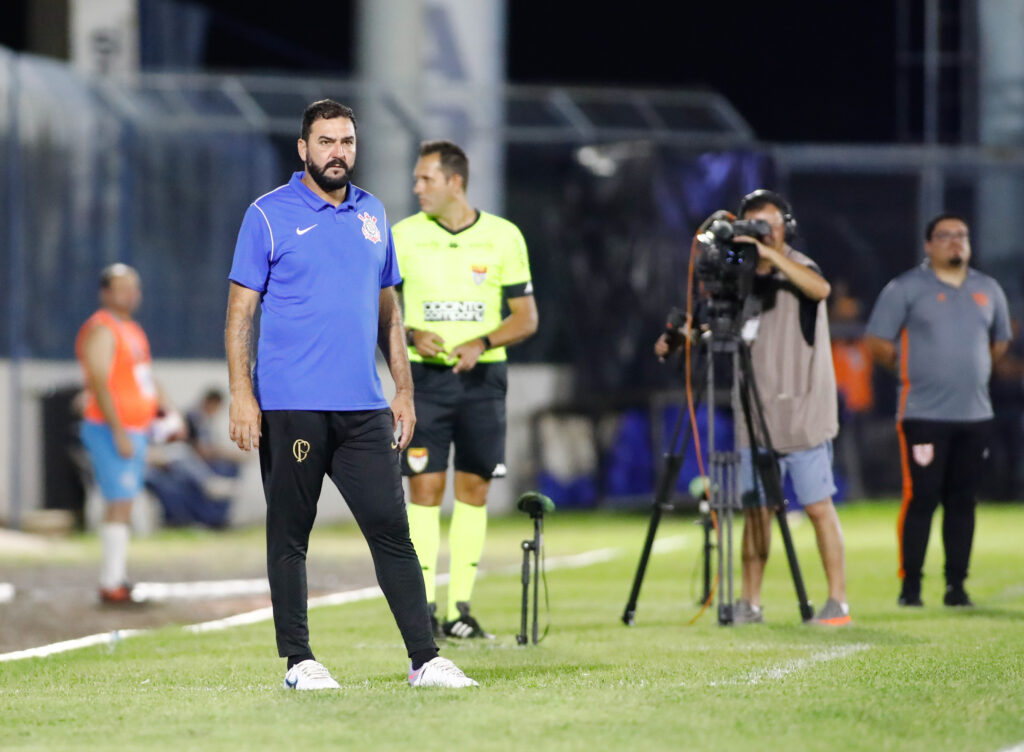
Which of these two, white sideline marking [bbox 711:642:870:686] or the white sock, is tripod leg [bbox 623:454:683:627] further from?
the white sock

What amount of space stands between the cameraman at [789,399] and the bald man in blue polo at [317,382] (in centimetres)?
312

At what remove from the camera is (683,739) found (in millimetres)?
6074

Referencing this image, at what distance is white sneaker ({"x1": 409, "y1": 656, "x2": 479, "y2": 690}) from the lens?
23.4 feet

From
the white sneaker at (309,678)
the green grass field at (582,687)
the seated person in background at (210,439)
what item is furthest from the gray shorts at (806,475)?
the seated person in background at (210,439)

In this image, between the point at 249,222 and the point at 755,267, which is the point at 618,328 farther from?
the point at 249,222

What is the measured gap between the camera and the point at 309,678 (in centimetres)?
716

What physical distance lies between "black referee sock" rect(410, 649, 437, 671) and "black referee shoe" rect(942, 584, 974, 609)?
4.49m

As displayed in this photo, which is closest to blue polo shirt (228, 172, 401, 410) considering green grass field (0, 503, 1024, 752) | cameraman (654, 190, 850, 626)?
green grass field (0, 503, 1024, 752)

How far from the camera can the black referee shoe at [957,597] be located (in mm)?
10695

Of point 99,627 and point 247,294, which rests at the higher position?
point 247,294

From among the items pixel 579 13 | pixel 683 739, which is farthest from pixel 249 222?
pixel 579 13

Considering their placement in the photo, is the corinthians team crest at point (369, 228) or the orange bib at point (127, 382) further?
the orange bib at point (127, 382)

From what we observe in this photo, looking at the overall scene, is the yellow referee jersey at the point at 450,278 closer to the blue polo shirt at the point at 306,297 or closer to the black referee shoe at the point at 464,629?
the black referee shoe at the point at 464,629

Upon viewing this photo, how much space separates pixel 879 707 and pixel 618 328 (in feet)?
50.2
